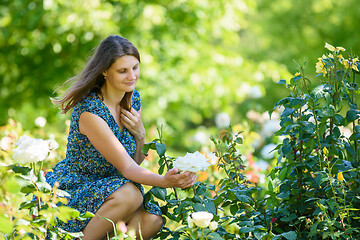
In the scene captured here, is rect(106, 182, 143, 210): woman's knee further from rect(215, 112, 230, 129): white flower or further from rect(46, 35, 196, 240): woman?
rect(215, 112, 230, 129): white flower

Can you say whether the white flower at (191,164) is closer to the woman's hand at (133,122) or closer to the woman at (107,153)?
the woman at (107,153)

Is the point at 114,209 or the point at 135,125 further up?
the point at 135,125

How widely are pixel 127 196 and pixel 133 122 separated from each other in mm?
438

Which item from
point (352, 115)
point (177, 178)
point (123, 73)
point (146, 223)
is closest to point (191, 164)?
point (177, 178)

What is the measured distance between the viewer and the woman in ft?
6.75

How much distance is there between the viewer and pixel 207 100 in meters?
6.88

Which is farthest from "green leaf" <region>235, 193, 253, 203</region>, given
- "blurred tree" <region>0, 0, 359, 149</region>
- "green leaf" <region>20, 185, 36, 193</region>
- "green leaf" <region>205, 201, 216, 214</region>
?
"blurred tree" <region>0, 0, 359, 149</region>

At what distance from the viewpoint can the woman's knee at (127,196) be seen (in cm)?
204

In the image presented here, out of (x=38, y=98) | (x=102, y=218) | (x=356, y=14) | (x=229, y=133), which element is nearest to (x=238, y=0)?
(x=38, y=98)

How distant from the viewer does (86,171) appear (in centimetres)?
223

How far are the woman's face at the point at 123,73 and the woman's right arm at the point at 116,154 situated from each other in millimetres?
201

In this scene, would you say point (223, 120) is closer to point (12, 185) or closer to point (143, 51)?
point (143, 51)

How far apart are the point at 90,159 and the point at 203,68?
432 centimetres

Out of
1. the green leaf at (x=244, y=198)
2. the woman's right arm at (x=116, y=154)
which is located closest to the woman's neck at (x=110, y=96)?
the woman's right arm at (x=116, y=154)
